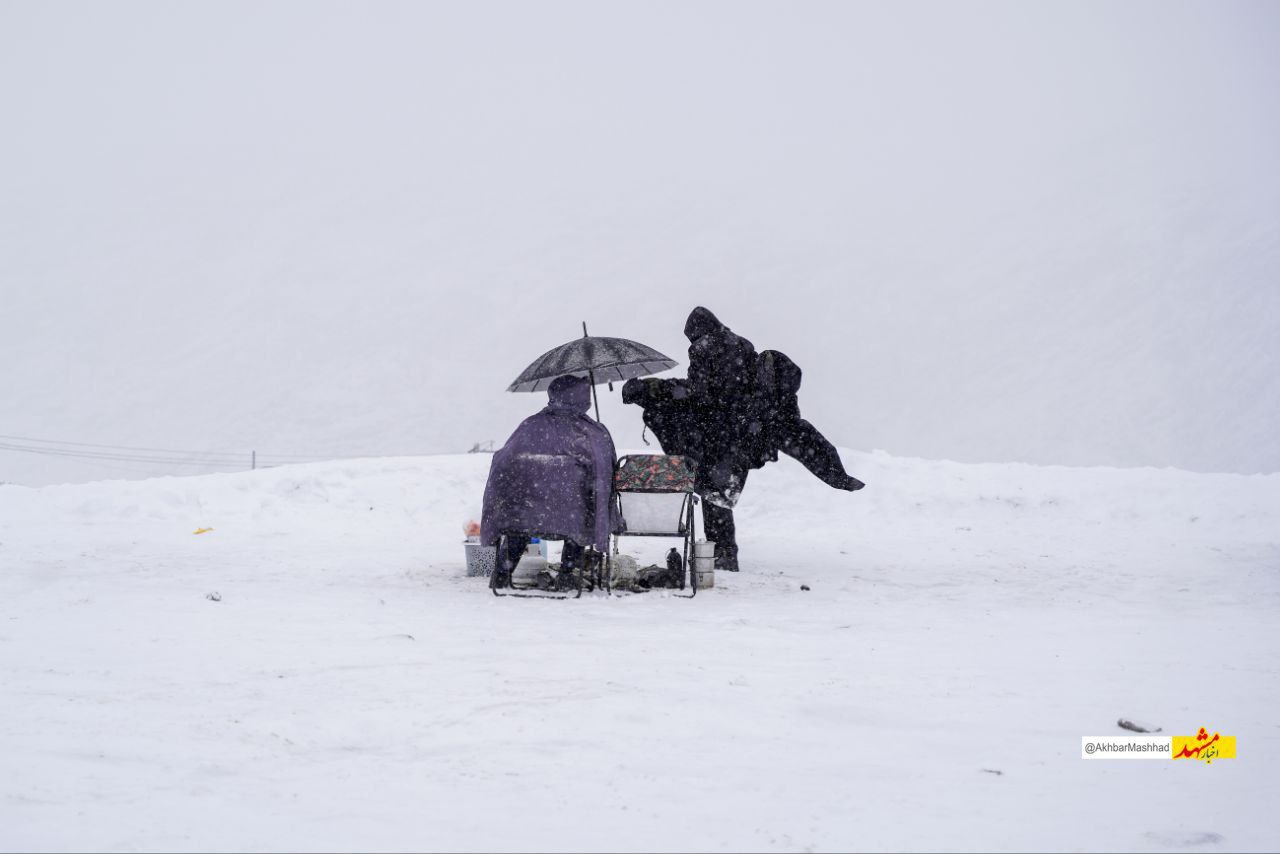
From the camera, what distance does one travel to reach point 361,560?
784 centimetres

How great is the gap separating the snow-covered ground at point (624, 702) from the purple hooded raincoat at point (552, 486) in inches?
19.3

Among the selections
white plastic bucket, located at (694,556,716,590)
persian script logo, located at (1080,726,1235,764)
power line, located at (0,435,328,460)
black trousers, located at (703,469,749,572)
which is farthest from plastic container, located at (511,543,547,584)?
power line, located at (0,435,328,460)

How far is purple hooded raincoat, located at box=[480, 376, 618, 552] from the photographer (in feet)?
20.1

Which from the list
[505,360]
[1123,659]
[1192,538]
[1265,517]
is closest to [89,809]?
[1123,659]

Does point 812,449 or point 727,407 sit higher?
point 727,407

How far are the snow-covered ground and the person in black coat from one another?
0.88 metres

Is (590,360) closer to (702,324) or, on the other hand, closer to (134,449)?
(702,324)

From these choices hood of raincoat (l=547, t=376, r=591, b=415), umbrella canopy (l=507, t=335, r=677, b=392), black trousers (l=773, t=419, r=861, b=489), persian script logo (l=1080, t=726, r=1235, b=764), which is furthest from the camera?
black trousers (l=773, t=419, r=861, b=489)

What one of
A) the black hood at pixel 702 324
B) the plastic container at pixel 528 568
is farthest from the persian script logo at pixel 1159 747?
the black hood at pixel 702 324

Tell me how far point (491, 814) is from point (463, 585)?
435 cm

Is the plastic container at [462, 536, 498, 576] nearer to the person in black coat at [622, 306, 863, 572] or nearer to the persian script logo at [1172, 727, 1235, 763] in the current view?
A: the person in black coat at [622, 306, 863, 572]

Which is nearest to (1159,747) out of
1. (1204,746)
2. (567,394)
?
(1204,746)

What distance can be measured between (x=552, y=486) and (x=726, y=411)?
188 centimetres

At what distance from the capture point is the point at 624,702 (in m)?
3.61
